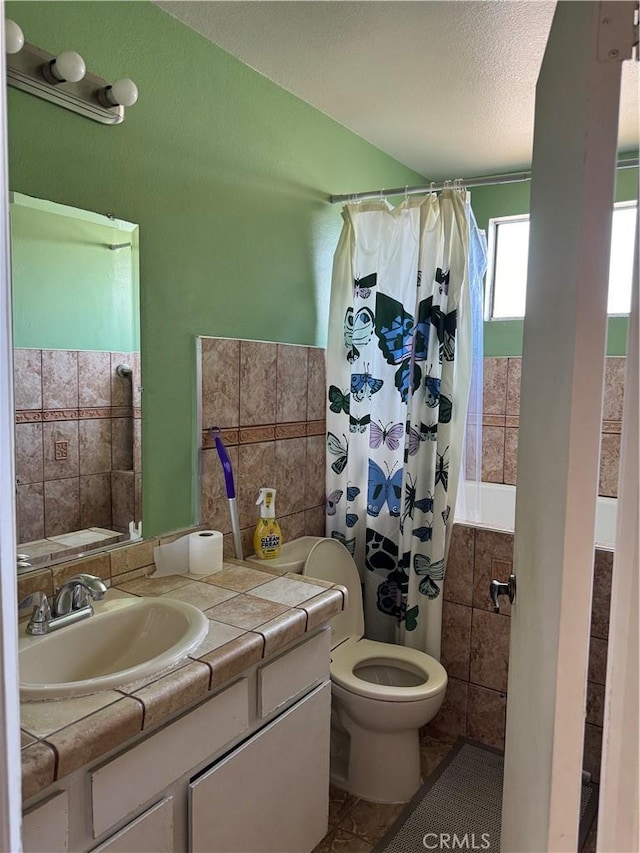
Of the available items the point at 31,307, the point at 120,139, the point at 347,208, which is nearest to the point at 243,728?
the point at 31,307

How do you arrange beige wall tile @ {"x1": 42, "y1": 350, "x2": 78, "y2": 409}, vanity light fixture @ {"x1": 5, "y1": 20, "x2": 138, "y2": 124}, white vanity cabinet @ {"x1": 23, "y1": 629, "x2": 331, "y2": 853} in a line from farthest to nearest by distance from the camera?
1. beige wall tile @ {"x1": 42, "y1": 350, "x2": 78, "y2": 409}
2. vanity light fixture @ {"x1": 5, "y1": 20, "x2": 138, "y2": 124}
3. white vanity cabinet @ {"x1": 23, "y1": 629, "x2": 331, "y2": 853}

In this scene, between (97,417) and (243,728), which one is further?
(97,417)

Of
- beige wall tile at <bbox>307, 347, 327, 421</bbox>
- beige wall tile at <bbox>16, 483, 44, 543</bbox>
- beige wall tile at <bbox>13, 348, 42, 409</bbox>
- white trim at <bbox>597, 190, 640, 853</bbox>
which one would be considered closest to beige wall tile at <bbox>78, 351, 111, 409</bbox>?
beige wall tile at <bbox>13, 348, 42, 409</bbox>

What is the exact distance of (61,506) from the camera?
4.99ft

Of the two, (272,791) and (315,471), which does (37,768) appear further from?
(315,471)

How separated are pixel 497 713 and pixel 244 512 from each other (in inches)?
50.9

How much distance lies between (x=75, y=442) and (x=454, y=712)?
6.10 feet

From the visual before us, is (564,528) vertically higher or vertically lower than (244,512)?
higher

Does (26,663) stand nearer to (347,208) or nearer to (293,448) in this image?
(293,448)

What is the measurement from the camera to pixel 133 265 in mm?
1663

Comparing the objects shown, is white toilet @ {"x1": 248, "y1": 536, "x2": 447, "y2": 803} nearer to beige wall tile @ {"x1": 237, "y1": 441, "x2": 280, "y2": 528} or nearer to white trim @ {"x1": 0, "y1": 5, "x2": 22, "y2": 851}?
beige wall tile @ {"x1": 237, "y1": 441, "x2": 280, "y2": 528}

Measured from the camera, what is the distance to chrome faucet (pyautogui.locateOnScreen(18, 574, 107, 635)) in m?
1.30

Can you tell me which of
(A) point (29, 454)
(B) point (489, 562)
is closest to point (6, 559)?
(A) point (29, 454)

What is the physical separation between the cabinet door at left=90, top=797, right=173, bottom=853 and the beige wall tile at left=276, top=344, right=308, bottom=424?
1332 millimetres
